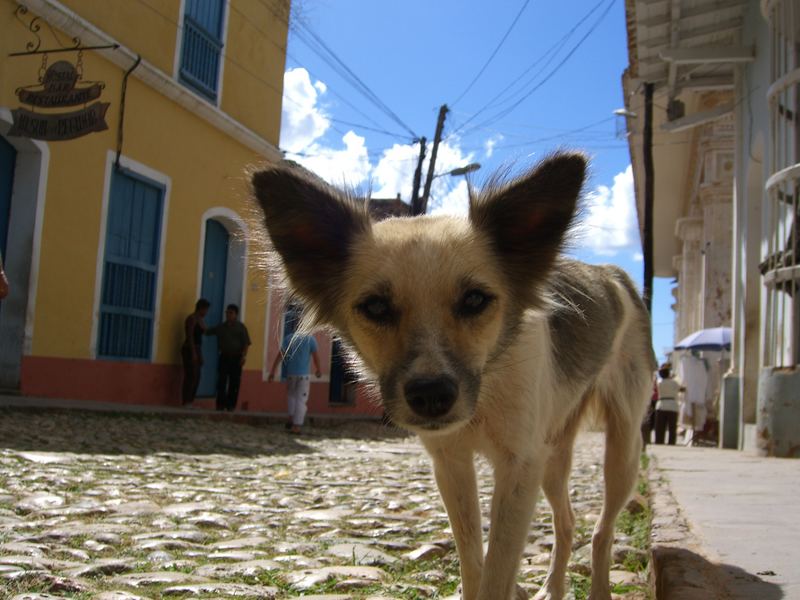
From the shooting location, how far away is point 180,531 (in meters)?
4.48

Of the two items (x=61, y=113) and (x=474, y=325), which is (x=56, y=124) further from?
(x=474, y=325)

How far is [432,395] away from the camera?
2.84 m

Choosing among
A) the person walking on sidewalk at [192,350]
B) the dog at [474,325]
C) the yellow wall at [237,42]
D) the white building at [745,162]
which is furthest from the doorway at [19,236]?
the white building at [745,162]

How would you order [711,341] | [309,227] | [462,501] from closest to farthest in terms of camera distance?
[462,501] → [309,227] → [711,341]

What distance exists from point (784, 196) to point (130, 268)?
9.95m

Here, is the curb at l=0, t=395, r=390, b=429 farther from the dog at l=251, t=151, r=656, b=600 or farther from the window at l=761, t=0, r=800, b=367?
the window at l=761, t=0, r=800, b=367

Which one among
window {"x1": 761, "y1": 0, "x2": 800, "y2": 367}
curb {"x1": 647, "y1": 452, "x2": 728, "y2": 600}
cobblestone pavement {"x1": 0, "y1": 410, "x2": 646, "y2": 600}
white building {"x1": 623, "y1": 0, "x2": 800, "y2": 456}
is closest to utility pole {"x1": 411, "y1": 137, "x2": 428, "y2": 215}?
white building {"x1": 623, "y1": 0, "x2": 800, "y2": 456}

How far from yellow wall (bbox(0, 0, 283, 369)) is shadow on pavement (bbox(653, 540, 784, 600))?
7026 mm

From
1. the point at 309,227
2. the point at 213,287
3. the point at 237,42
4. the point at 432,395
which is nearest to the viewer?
the point at 432,395

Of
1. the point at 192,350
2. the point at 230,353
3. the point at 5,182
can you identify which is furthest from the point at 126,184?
the point at 230,353

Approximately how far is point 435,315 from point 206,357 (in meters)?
13.9

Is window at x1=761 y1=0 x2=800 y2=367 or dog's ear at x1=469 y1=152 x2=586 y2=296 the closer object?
dog's ear at x1=469 y1=152 x2=586 y2=296

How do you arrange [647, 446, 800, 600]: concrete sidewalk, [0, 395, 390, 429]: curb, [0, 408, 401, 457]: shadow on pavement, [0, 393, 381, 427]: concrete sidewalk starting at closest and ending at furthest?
[647, 446, 800, 600]: concrete sidewalk < [0, 408, 401, 457]: shadow on pavement < [0, 395, 390, 429]: curb < [0, 393, 381, 427]: concrete sidewalk

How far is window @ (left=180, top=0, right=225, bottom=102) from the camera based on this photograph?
15.4 m
